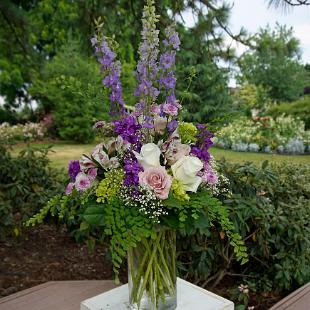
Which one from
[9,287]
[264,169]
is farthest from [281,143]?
[9,287]

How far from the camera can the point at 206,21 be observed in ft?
10.4

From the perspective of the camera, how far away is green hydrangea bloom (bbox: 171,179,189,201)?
935mm

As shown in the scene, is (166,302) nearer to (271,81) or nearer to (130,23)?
(130,23)

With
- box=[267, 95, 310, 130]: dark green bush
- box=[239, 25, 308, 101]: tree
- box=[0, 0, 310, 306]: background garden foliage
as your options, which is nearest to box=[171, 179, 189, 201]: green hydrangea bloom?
box=[0, 0, 310, 306]: background garden foliage

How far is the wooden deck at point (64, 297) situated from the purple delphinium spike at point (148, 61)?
3.61ft

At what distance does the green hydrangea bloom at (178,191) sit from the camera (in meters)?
0.93

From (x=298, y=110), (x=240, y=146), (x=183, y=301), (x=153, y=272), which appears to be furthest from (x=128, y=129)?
(x=298, y=110)

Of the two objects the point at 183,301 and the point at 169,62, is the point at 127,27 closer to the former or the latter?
the point at 169,62

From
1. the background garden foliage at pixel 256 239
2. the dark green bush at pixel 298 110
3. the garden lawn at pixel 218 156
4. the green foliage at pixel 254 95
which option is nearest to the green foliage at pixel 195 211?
the background garden foliage at pixel 256 239

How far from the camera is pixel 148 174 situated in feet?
2.99

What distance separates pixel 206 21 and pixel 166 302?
257 centimetres

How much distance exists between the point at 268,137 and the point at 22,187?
231 inches

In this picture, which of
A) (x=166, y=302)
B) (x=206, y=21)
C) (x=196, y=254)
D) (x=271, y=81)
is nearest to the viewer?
(x=166, y=302)

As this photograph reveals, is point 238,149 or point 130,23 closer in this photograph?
point 130,23
